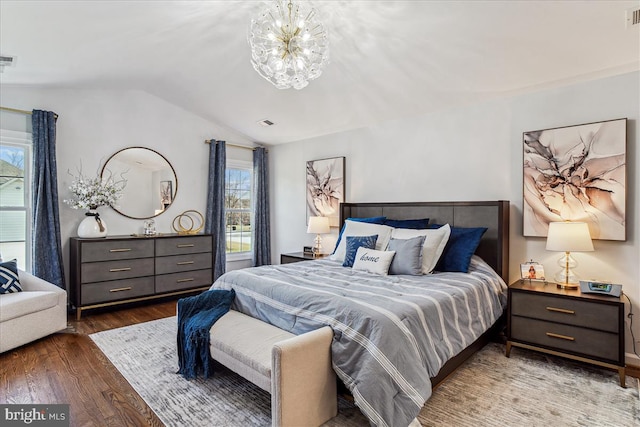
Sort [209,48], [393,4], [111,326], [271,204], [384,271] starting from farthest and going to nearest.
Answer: [271,204] → [111,326] → [209,48] → [384,271] → [393,4]

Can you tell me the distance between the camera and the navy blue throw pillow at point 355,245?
3.46 metres

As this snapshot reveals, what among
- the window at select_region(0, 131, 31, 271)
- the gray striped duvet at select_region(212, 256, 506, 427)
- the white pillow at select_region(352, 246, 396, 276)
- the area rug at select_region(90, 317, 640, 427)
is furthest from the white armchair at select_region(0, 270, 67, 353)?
the white pillow at select_region(352, 246, 396, 276)

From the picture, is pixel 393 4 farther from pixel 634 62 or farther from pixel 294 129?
pixel 294 129

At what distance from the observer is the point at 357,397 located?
1.84 meters

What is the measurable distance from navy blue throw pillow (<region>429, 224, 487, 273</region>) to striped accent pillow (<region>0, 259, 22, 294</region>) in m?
3.94

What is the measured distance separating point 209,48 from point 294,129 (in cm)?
199

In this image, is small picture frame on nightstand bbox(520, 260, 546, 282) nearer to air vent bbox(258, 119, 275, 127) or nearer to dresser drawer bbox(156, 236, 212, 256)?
air vent bbox(258, 119, 275, 127)

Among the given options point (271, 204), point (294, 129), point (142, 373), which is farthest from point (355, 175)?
point (142, 373)

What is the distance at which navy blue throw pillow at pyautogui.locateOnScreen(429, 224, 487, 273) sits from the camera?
321cm

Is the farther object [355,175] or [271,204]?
[271,204]

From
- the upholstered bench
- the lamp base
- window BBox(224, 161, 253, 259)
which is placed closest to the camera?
the upholstered bench

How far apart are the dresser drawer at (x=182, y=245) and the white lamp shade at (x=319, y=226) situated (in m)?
1.51

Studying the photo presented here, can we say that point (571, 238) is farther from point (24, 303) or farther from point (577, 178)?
point (24, 303)

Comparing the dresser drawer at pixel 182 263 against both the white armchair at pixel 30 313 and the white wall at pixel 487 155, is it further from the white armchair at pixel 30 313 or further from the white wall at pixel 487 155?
the white wall at pixel 487 155
